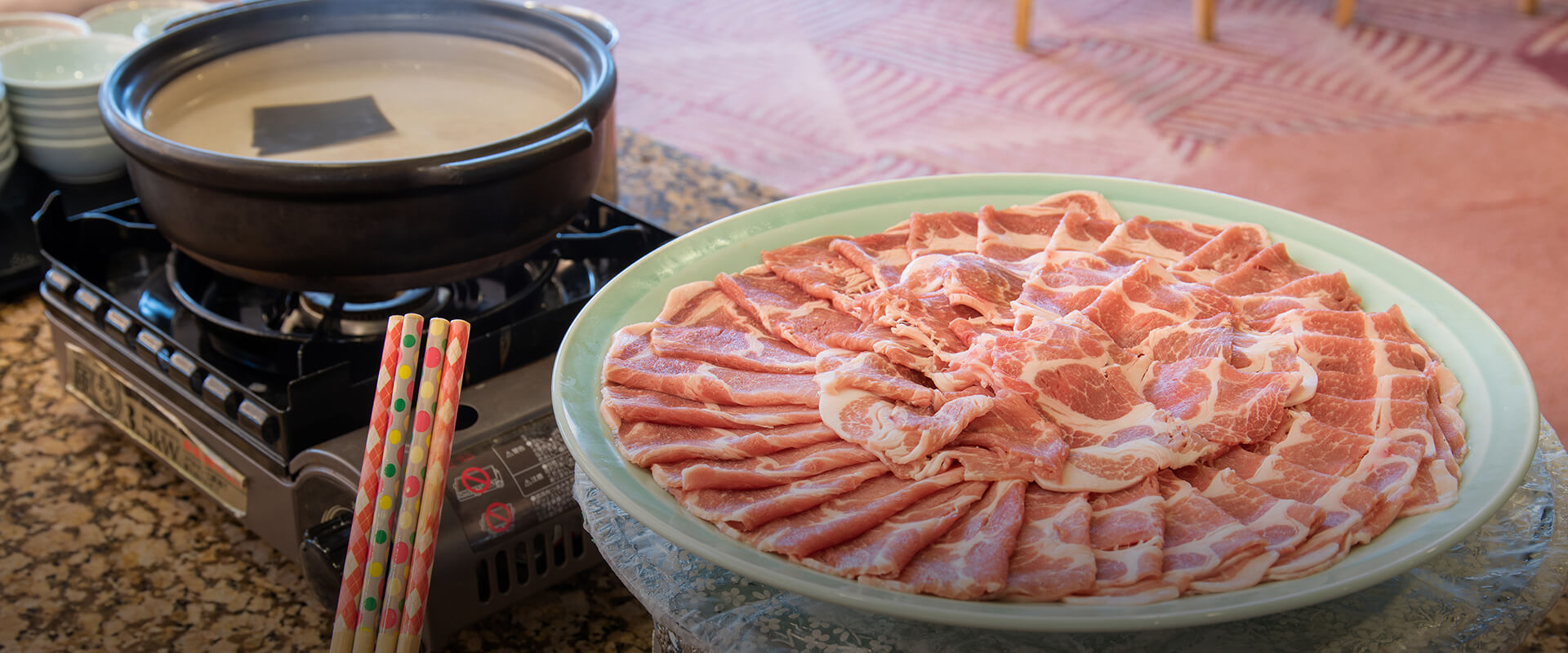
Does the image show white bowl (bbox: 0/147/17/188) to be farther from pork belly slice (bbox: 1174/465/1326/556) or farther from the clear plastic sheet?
pork belly slice (bbox: 1174/465/1326/556)

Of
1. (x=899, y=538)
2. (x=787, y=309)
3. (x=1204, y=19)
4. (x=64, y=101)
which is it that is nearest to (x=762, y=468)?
(x=899, y=538)

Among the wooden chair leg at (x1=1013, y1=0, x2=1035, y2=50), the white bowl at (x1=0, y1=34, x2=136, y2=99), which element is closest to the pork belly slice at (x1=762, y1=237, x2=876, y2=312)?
the white bowl at (x1=0, y1=34, x2=136, y2=99)

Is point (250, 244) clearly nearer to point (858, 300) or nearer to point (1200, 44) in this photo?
point (858, 300)

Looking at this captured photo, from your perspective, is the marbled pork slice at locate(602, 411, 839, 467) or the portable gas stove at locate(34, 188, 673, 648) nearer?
the marbled pork slice at locate(602, 411, 839, 467)

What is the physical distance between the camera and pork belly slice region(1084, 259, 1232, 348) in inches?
49.2

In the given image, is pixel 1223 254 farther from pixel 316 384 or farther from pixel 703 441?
pixel 316 384

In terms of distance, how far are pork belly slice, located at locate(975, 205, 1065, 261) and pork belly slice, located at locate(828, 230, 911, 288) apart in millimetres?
99

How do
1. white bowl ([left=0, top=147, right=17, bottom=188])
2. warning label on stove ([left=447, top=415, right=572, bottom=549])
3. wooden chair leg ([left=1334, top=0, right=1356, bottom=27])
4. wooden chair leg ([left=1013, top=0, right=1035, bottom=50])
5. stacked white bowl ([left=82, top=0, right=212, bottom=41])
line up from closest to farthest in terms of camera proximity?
warning label on stove ([left=447, top=415, right=572, bottom=549]), white bowl ([left=0, top=147, right=17, bottom=188]), stacked white bowl ([left=82, top=0, right=212, bottom=41]), wooden chair leg ([left=1013, top=0, right=1035, bottom=50]), wooden chair leg ([left=1334, top=0, right=1356, bottom=27])

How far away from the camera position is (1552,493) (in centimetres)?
122

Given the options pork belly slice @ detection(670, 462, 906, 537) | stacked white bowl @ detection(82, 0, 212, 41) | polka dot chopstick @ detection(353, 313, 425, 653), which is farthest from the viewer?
stacked white bowl @ detection(82, 0, 212, 41)

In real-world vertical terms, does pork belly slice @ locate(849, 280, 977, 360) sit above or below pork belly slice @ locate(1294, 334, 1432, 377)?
below

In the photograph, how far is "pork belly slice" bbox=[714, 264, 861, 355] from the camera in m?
1.26

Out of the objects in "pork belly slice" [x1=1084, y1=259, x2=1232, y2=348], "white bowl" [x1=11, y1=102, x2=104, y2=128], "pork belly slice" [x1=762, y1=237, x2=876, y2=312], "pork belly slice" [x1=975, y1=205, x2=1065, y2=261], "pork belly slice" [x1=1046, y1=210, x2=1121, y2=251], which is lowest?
"white bowl" [x1=11, y1=102, x2=104, y2=128]

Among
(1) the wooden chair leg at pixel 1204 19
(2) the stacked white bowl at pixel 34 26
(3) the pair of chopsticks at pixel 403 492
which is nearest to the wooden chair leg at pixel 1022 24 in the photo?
(1) the wooden chair leg at pixel 1204 19
